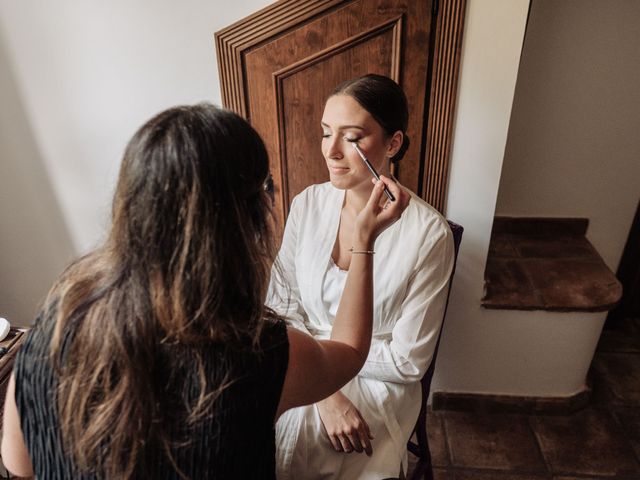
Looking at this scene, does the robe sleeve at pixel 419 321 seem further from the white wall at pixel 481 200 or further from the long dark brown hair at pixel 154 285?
the long dark brown hair at pixel 154 285

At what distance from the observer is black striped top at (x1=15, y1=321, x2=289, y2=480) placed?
2.23 ft

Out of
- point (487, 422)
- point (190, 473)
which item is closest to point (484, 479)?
point (487, 422)

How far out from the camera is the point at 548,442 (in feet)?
5.98

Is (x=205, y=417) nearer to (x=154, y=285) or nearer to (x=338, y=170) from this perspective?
(x=154, y=285)

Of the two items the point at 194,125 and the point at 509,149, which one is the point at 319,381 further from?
the point at 509,149

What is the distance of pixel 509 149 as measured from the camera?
1858 mm

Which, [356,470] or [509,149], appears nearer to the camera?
[356,470]

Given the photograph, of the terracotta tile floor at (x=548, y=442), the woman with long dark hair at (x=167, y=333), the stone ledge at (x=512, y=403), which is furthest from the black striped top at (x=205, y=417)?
the stone ledge at (x=512, y=403)

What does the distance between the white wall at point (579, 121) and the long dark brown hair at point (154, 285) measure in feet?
4.75

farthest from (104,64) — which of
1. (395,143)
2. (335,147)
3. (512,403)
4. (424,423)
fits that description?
(512,403)

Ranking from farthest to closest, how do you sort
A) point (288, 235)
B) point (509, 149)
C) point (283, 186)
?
point (509, 149)
point (283, 186)
point (288, 235)

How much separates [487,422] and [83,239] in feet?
5.91

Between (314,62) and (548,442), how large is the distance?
1.64 meters

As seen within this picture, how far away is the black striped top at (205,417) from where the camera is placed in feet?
2.23
